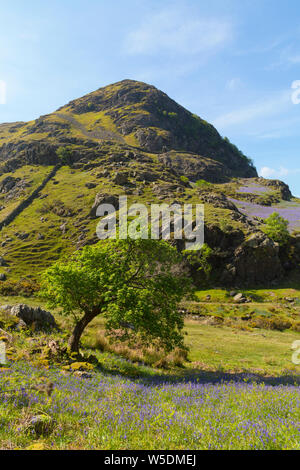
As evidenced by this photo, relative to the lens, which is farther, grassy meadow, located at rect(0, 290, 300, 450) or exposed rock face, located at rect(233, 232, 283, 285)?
exposed rock face, located at rect(233, 232, 283, 285)

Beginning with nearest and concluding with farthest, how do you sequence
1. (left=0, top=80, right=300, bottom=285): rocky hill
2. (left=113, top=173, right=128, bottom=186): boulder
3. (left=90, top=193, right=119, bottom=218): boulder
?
(left=0, top=80, right=300, bottom=285): rocky hill, (left=90, top=193, right=119, bottom=218): boulder, (left=113, top=173, right=128, bottom=186): boulder

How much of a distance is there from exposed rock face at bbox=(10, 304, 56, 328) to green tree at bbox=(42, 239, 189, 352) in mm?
5213

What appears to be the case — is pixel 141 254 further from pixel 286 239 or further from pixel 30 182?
pixel 30 182

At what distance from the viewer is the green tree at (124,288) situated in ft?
46.4

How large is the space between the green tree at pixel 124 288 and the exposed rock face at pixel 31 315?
521 centimetres

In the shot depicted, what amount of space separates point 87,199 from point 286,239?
8510cm

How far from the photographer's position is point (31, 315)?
66.0 feet

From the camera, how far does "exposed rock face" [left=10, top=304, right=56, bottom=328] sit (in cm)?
1962

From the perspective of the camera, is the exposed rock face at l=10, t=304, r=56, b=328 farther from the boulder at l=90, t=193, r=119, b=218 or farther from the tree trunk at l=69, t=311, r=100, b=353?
the boulder at l=90, t=193, r=119, b=218

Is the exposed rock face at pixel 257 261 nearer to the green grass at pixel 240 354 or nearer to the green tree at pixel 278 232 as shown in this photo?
the green tree at pixel 278 232

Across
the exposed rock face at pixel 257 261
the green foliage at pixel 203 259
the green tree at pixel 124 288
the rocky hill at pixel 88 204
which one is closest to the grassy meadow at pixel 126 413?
the green tree at pixel 124 288

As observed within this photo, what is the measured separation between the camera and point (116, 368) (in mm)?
14336

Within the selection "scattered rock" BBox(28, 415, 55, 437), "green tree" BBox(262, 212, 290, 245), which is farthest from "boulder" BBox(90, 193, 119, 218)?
"scattered rock" BBox(28, 415, 55, 437)

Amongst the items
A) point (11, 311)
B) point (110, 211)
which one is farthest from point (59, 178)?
point (11, 311)
